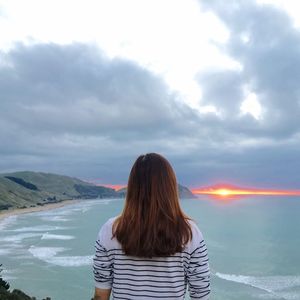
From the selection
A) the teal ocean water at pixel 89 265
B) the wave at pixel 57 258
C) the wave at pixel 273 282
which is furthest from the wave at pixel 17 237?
the wave at pixel 273 282

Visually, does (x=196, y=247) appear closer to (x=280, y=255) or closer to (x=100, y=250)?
(x=100, y=250)

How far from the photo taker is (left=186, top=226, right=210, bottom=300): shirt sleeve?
10.9ft

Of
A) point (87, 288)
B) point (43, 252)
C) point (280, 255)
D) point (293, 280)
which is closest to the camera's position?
point (87, 288)

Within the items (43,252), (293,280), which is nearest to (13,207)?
(43,252)

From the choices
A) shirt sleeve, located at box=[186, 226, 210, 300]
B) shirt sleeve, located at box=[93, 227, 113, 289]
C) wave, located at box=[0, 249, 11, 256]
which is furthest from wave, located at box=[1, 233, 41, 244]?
shirt sleeve, located at box=[186, 226, 210, 300]

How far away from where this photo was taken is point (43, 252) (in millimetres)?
50250

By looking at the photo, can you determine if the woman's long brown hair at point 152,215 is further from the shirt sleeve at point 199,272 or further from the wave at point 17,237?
the wave at point 17,237

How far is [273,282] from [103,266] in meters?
38.9

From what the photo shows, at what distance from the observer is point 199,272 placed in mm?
3342

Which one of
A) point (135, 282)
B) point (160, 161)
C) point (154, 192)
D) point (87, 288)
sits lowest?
point (87, 288)

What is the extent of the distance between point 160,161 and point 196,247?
2.07 feet

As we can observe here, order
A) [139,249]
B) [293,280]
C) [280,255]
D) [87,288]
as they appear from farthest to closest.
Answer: [280,255], [293,280], [87,288], [139,249]

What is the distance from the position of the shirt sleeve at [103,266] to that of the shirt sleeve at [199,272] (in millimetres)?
535

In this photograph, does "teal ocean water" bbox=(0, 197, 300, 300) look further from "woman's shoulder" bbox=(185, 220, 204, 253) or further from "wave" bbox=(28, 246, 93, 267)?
"woman's shoulder" bbox=(185, 220, 204, 253)
